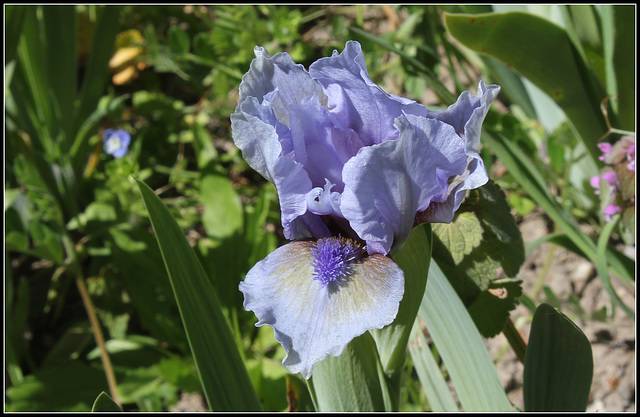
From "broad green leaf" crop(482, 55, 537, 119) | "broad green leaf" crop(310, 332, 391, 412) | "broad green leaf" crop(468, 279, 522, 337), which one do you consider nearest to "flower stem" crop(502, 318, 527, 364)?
"broad green leaf" crop(468, 279, 522, 337)

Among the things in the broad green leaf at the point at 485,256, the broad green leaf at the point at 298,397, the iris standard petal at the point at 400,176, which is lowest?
the broad green leaf at the point at 298,397

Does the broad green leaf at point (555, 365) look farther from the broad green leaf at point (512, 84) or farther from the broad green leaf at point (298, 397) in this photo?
the broad green leaf at point (512, 84)

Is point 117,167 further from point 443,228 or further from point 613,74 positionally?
point 613,74

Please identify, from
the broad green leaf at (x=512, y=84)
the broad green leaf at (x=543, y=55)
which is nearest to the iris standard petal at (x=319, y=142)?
the broad green leaf at (x=543, y=55)

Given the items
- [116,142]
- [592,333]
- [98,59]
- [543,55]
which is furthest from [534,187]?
[98,59]

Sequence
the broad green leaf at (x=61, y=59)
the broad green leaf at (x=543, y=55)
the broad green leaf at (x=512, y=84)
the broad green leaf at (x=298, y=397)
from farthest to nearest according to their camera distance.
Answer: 1. the broad green leaf at (x=61, y=59)
2. the broad green leaf at (x=512, y=84)
3. the broad green leaf at (x=543, y=55)
4. the broad green leaf at (x=298, y=397)

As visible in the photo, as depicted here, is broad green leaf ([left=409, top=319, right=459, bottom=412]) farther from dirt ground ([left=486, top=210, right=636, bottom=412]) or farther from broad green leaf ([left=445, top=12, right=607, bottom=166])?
broad green leaf ([left=445, top=12, right=607, bottom=166])

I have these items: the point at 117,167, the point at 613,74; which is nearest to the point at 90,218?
the point at 117,167
